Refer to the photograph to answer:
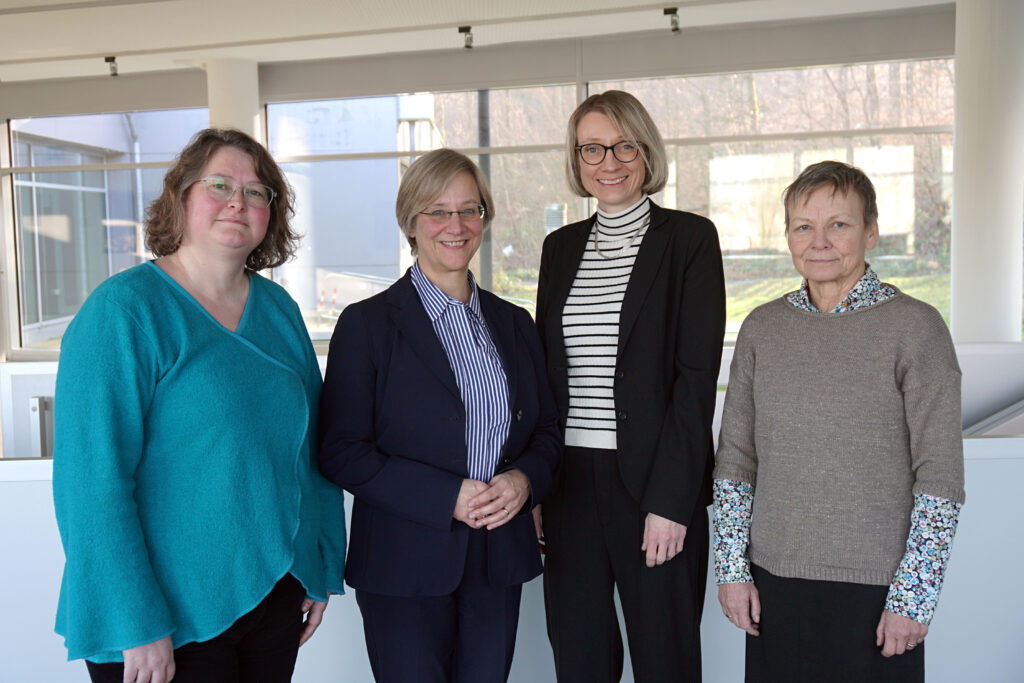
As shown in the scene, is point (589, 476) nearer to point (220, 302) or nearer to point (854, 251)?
point (854, 251)

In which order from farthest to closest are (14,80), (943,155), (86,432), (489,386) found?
(14,80)
(943,155)
(489,386)
(86,432)

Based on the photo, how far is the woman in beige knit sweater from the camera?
61.7 inches

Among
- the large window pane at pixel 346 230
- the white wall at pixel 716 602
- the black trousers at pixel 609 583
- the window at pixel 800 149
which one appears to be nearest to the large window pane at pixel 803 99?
the window at pixel 800 149

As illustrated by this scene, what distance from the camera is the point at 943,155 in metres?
8.87

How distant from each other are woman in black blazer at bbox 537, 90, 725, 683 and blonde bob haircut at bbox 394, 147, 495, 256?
0.34m

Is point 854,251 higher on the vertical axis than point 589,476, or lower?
higher

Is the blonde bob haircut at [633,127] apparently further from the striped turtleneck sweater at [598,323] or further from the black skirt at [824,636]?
the black skirt at [824,636]

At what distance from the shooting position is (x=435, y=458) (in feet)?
5.85

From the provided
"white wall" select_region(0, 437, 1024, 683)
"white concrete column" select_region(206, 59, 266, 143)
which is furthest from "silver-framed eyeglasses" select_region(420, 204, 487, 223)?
"white concrete column" select_region(206, 59, 266, 143)

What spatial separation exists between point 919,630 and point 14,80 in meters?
12.1

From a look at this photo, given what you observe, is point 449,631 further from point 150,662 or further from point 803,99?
point 803,99

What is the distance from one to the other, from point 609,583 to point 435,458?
1.84 feet

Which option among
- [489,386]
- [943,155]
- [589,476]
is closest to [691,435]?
[589,476]

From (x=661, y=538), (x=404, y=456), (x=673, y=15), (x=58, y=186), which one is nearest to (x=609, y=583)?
(x=661, y=538)
